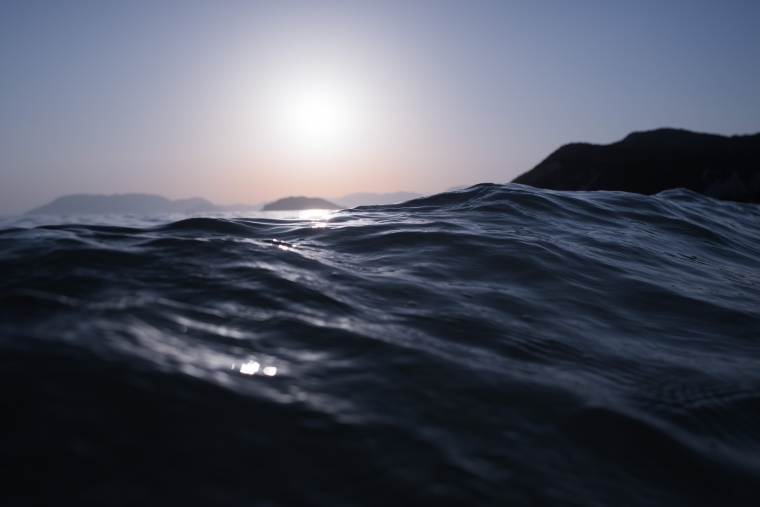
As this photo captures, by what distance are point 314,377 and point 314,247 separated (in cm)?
310

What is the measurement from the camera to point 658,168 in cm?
3200

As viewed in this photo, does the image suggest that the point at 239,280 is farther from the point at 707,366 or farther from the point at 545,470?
the point at 707,366

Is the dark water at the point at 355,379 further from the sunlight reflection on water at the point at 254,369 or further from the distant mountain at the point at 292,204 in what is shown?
the distant mountain at the point at 292,204

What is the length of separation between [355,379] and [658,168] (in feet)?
116

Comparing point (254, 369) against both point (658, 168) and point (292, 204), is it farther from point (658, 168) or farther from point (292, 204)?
point (292, 204)

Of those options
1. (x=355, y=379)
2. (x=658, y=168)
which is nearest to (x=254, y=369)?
(x=355, y=379)

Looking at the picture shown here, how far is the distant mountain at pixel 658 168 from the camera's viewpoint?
95.8ft

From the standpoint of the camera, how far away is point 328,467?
1.84 m

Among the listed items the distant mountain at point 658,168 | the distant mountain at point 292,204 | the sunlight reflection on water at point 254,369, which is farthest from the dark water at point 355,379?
the distant mountain at point 292,204

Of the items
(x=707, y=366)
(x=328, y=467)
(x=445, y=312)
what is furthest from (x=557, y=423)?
(x=707, y=366)

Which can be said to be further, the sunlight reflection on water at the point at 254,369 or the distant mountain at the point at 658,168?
the distant mountain at the point at 658,168

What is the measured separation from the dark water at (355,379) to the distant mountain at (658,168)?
29.5 m

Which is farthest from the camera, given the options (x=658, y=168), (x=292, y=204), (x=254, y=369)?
(x=292, y=204)

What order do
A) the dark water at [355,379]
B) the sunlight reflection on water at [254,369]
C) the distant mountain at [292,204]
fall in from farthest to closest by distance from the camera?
the distant mountain at [292,204]
the sunlight reflection on water at [254,369]
the dark water at [355,379]
